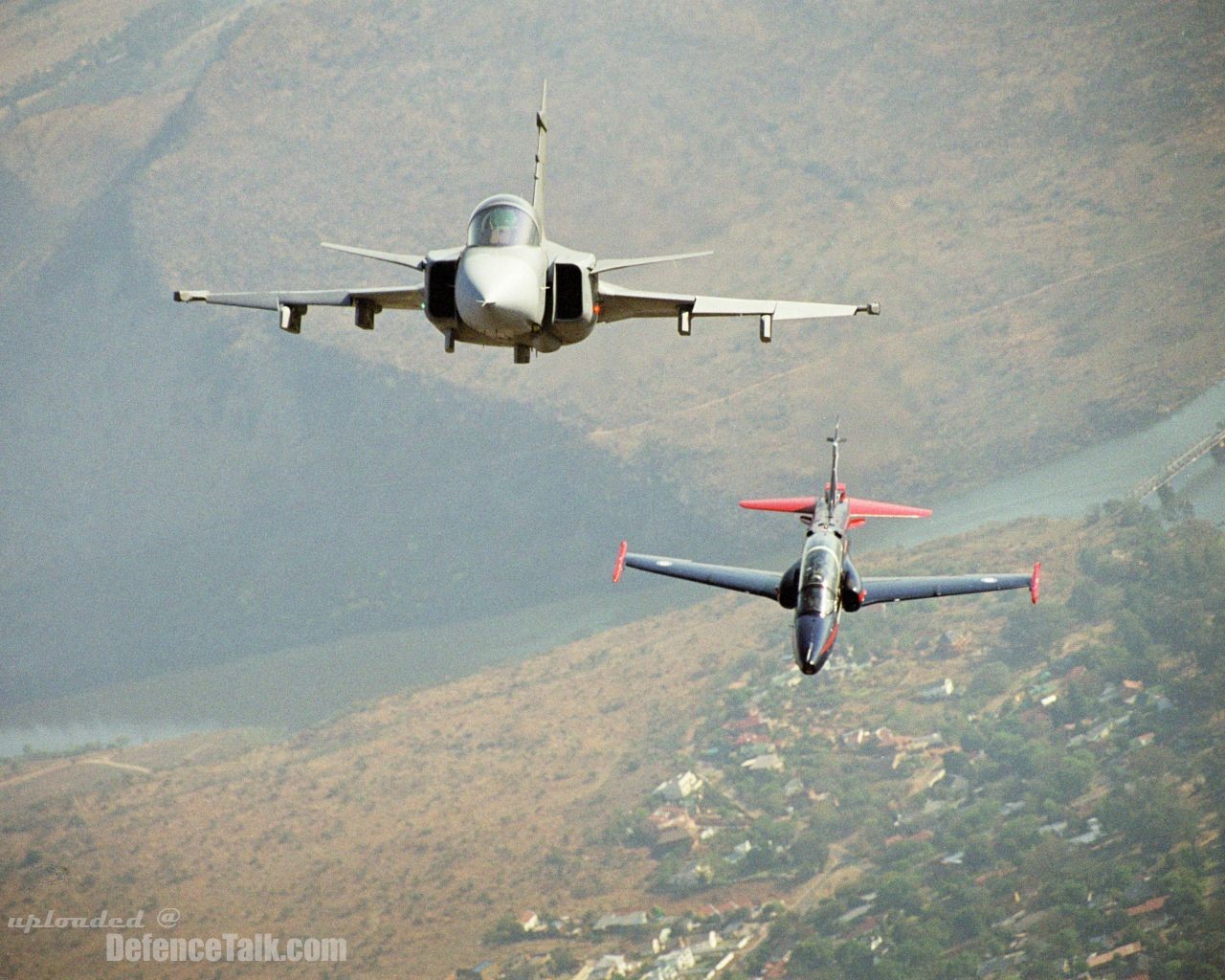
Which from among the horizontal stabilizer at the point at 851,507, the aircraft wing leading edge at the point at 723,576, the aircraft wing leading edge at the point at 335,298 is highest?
the aircraft wing leading edge at the point at 335,298

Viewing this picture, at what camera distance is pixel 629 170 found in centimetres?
18850

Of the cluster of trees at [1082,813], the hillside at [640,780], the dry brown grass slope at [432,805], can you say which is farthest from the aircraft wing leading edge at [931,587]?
the dry brown grass slope at [432,805]

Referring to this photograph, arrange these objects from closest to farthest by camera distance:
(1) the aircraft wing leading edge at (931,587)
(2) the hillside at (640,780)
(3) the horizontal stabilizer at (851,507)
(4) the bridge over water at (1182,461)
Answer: (1) the aircraft wing leading edge at (931,587) → (3) the horizontal stabilizer at (851,507) → (2) the hillside at (640,780) → (4) the bridge over water at (1182,461)

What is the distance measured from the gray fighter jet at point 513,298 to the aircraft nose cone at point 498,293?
0.02 m

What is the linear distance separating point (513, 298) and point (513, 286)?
1.02 feet

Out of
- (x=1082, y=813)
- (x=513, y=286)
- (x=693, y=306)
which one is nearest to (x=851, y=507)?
(x=693, y=306)

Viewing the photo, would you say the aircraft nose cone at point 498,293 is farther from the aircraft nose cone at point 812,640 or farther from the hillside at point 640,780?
the hillside at point 640,780

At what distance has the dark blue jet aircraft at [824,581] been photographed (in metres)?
30.5

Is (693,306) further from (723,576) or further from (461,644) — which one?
(461,644)

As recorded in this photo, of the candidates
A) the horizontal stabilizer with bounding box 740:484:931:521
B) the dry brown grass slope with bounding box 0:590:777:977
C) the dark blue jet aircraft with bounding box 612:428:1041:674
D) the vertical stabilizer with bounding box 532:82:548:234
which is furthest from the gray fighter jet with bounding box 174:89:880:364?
the dry brown grass slope with bounding box 0:590:777:977

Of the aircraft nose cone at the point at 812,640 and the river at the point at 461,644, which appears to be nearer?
the aircraft nose cone at the point at 812,640

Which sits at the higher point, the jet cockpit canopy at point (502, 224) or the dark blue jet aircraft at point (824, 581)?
the jet cockpit canopy at point (502, 224)

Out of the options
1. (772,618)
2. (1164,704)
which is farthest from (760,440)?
(1164,704)

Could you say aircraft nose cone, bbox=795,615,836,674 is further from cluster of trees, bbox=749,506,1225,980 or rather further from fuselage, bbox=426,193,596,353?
cluster of trees, bbox=749,506,1225,980
